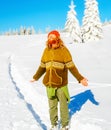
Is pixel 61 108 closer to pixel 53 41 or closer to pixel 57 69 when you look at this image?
pixel 57 69

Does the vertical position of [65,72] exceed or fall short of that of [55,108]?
it exceeds it

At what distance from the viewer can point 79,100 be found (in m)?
11.0

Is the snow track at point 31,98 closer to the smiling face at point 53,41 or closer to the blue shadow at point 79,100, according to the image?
the blue shadow at point 79,100

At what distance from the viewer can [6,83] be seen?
54.4ft

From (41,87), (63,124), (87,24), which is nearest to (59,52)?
(63,124)

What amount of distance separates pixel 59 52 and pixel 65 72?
1.62ft

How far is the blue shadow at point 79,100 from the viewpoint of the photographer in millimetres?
9767

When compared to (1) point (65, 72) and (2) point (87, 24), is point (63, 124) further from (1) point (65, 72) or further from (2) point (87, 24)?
(2) point (87, 24)

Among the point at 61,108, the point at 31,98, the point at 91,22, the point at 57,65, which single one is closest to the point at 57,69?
the point at 57,65

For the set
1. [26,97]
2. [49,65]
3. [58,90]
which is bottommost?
[26,97]

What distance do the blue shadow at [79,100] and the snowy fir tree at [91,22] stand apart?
57.1m

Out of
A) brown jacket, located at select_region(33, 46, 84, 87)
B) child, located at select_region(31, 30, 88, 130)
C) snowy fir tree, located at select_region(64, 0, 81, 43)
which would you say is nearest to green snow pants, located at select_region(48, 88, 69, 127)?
child, located at select_region(31, 30, 88, 130)

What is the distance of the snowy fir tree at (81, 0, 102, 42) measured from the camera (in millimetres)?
69500

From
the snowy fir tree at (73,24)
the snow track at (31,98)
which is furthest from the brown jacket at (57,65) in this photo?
the snowy fir tree at (73,24)
